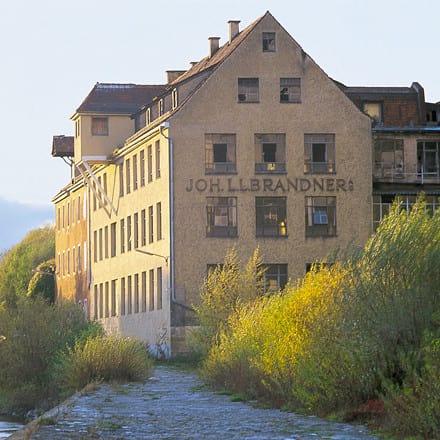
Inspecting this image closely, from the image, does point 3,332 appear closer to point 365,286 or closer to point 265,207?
point 265,207

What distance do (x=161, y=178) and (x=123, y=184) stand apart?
9253 mm

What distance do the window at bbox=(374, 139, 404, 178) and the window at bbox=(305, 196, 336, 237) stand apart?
3.59 meters

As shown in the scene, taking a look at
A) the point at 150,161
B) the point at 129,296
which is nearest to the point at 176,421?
the point at 150,161

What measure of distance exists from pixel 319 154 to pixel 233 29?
841 cm

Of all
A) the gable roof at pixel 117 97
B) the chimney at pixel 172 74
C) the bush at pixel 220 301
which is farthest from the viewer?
the chimney at pixel 172 74

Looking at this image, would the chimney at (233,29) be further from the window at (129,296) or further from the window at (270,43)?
the window at (129,296)

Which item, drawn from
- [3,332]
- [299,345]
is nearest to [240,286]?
[3,332]

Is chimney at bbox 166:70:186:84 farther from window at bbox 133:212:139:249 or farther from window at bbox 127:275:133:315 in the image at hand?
window at bbox 127:275:133:315

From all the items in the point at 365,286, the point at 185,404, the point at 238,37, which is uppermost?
the point at 238,37

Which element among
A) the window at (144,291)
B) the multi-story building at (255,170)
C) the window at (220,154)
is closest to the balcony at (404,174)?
the multi-story building at (255,170)

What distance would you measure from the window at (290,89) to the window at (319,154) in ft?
6.10

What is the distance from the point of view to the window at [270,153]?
202 feet

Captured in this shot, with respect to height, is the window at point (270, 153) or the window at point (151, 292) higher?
the window at point (270, 153)

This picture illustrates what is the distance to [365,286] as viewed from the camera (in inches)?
909
